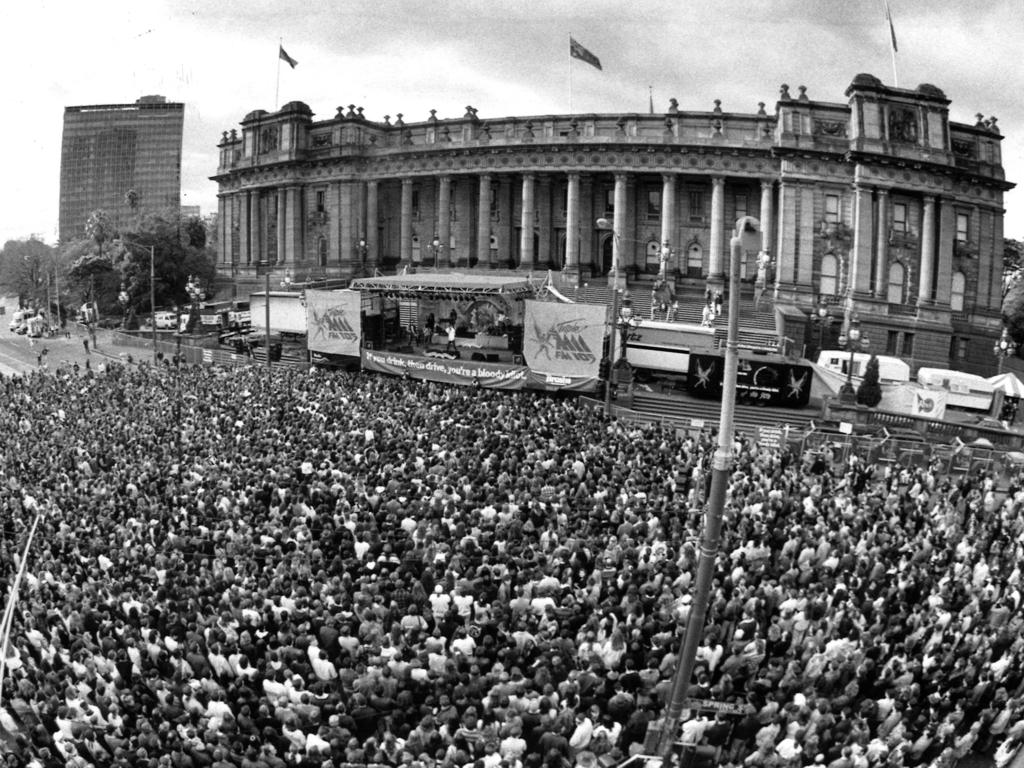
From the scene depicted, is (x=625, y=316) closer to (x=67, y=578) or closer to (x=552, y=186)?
(x=552, y=186)

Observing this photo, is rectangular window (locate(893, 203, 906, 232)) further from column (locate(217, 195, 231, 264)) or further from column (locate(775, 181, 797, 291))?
column (locate(217, 195, 231, 264))

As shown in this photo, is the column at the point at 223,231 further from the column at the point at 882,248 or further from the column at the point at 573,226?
the column at the point at 882,248

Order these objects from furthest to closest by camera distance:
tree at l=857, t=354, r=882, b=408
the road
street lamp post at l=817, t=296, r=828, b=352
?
the road, street lamp post at l=817, t=296, r=828, b=352, tree at l=857, t=354, r=882, b=408

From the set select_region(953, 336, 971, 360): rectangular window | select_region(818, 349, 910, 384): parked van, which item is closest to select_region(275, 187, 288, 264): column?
select_region(818, 349, 910, 384): parked van

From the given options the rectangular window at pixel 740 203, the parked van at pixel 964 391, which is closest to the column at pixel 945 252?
the rectangular window at pixel 740 203

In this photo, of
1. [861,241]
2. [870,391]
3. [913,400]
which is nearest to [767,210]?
[861,241]

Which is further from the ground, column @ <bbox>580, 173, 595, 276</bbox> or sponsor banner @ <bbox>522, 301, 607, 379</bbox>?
column @ <bbox>580, 173, 595, 276</bbox>
